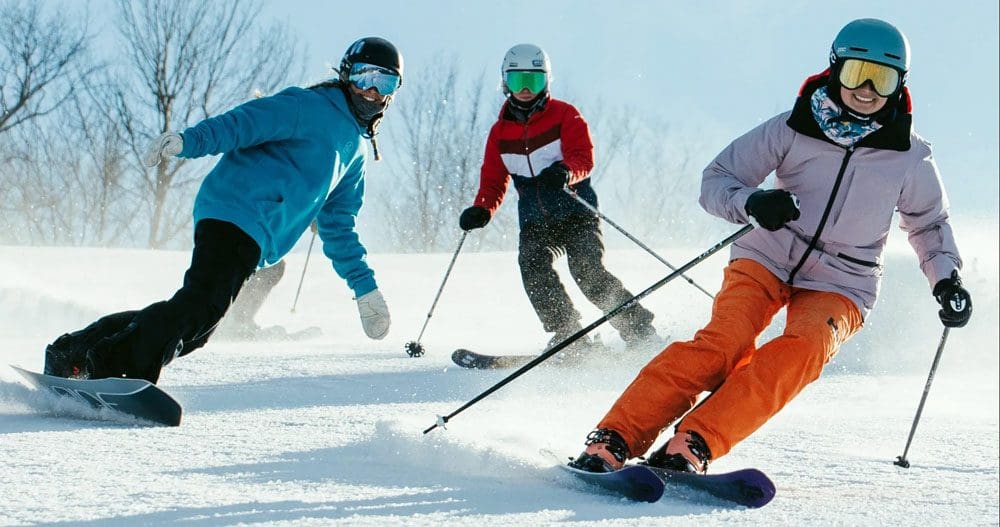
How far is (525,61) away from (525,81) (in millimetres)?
127

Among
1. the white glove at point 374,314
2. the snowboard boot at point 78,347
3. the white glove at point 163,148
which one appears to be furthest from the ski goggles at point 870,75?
the snowboard boot at point 78,347

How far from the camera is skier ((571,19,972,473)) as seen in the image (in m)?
2.97

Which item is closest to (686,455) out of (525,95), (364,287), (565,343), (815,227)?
(565,343)

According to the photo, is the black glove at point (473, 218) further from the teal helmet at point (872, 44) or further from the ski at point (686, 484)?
the ski at point (686, 484)

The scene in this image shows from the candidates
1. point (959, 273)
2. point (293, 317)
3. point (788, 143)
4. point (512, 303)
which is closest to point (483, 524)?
point (788, 143)

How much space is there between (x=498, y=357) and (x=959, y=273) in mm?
3191

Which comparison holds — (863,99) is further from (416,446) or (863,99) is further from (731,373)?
(416,446)

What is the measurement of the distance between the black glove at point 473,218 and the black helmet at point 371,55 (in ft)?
6.23

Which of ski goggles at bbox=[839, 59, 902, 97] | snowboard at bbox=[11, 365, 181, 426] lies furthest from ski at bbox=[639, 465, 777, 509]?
snowboard at bbox=[11, 365, 181, 426]

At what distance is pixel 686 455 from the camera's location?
2.78 m

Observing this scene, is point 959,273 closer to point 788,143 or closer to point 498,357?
point 788,143

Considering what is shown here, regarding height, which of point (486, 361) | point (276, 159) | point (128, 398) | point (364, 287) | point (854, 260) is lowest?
point (486, 361)

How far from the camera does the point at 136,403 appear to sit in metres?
3.27

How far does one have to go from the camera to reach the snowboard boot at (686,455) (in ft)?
9.08
